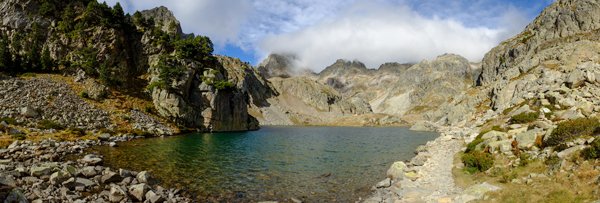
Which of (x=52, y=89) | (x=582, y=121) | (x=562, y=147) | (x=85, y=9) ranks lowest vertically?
(x=562, y=147)

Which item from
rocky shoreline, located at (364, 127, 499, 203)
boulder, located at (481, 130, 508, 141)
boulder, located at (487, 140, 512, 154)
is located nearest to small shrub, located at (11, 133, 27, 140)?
rocky shoreline, located at (364, 127, 499, 203)

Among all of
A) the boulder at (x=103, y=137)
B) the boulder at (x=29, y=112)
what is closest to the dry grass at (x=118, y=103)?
the boulder at (x=103, y=137)

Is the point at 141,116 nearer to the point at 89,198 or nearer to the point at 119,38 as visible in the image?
the point at 119,38

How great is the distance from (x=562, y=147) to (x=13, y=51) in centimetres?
11207

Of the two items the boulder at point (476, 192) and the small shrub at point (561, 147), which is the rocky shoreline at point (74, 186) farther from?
the small shrub at point (561, 147)

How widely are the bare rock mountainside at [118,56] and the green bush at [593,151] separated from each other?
94159 millimetres

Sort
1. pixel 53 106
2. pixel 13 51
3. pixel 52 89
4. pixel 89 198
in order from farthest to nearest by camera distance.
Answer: pixel 13 51
pixel 52 89
pixel 53 106
pixel 89 198

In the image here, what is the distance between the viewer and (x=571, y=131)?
92.2 feet

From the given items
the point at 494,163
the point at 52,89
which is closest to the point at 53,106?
the point at 52,89

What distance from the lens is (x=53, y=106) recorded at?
229 ft

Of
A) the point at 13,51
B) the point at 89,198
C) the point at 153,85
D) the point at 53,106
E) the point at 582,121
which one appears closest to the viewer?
the point at 89,198

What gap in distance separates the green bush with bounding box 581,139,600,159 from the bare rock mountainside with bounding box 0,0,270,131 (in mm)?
94159

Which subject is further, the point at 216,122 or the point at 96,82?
the point at 216,122

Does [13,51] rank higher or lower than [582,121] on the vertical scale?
higher
